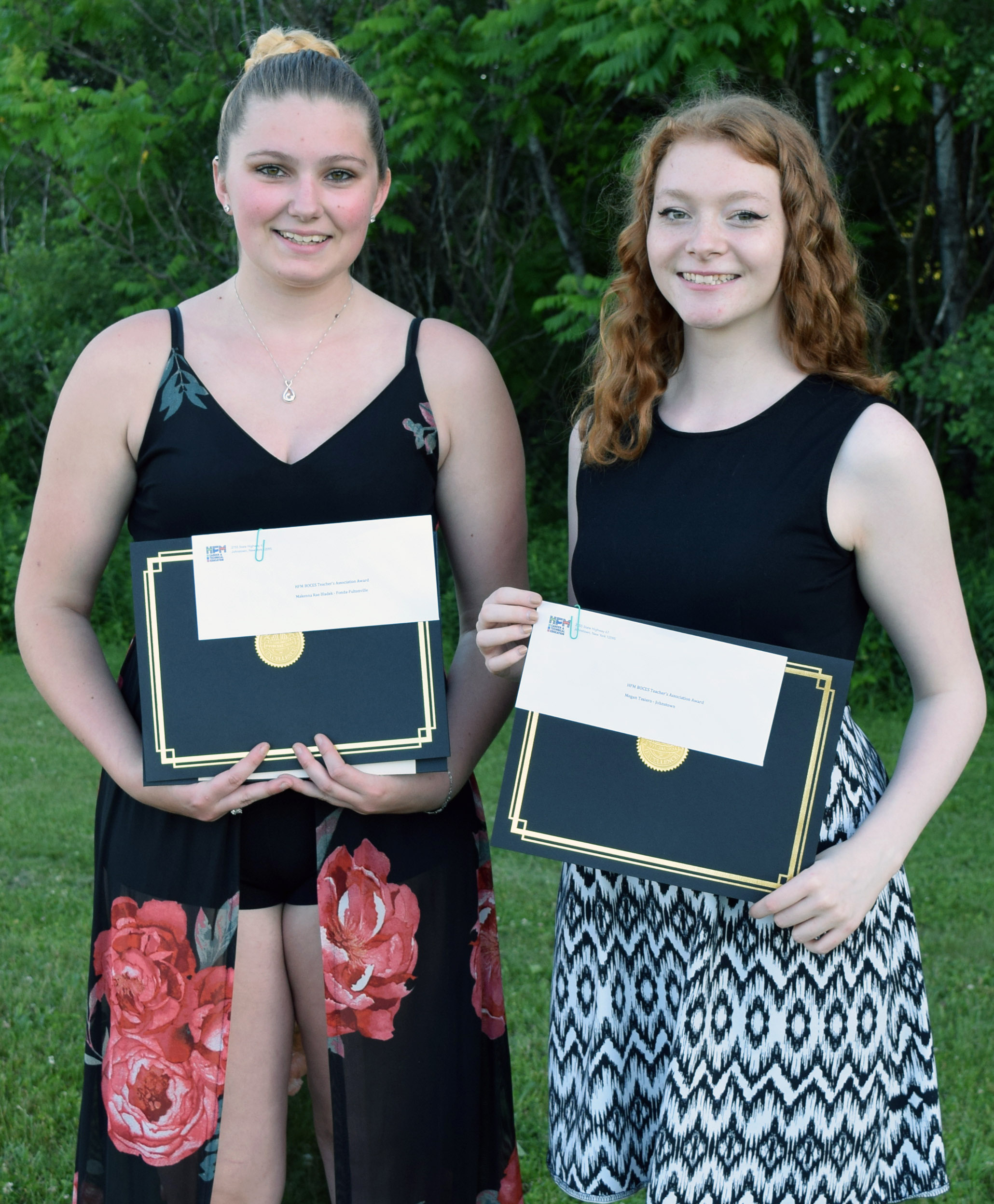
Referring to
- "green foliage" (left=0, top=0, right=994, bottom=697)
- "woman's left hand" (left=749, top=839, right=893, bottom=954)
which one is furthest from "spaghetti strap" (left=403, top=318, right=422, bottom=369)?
"green foliage" (left=0, top=0, right=994, bottom=697)

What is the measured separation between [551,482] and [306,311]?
8.54 meters

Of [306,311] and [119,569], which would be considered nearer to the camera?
[306,311]

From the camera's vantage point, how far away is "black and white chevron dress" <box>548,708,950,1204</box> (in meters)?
1.85

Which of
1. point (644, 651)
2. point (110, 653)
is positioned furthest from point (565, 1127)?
point (110, 653)

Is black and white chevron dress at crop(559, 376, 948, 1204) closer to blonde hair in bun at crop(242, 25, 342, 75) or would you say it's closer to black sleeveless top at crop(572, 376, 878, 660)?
black sleeveless top at crop(572, 376, 878, 660)

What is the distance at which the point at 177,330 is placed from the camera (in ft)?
6.84

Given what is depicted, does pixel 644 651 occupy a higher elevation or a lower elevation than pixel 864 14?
lower

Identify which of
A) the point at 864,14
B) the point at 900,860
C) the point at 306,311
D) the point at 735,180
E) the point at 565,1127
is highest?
the point at 864,14

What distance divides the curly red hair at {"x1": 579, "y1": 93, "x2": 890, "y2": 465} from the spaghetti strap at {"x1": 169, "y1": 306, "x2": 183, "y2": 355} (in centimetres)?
75

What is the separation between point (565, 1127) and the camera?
215 cm

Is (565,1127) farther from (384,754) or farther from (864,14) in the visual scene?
(864,14)

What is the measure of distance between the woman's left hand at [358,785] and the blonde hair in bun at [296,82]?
40.6 inches

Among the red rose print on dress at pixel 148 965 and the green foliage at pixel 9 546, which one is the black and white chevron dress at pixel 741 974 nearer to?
the red rose print on dress at pixel 148 965

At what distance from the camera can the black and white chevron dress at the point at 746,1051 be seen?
1.85m
